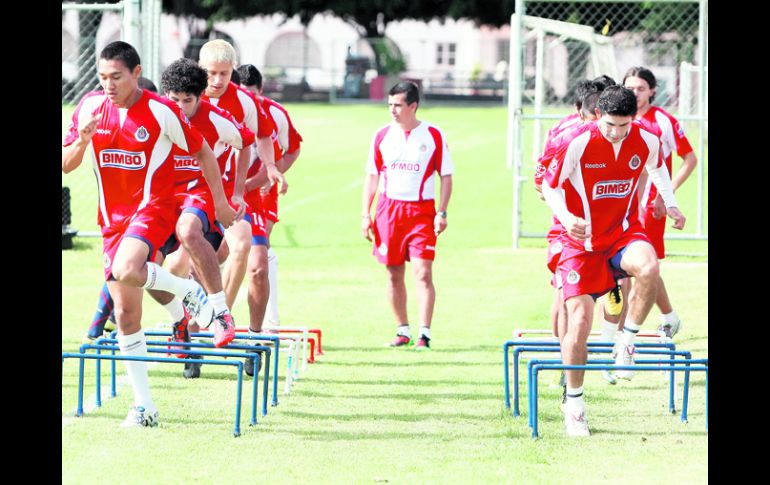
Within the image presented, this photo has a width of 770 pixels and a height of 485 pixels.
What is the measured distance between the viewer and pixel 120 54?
739 centimetres

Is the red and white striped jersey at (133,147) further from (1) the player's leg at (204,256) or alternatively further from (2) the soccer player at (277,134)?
(2) the soccer player at (277,134)

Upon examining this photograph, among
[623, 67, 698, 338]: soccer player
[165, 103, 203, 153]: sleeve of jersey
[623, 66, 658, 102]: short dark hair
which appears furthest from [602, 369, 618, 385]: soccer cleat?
[165, 103, 203, 153]: sleeve of jersey

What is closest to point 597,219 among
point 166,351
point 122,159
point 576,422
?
point 576,422

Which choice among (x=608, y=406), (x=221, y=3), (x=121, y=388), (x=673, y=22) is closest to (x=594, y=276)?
(x=608, y=406)

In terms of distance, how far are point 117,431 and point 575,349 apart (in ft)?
8.84

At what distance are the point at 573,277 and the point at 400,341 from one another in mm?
3310

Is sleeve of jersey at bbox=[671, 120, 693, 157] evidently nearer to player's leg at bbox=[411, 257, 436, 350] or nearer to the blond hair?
player's leg at bbox=[411, 257, 436, 350]

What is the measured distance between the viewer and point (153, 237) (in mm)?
7629

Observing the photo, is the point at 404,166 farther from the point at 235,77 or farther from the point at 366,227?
the point at 235,77

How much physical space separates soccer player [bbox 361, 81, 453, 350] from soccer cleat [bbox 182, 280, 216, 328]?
316 centimetres

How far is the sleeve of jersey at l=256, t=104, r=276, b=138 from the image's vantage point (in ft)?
32.0

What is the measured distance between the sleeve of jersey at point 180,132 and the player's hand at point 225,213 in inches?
18.1

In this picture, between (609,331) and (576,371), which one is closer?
(576,371)

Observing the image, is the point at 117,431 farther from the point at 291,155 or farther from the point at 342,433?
the point at 291,155
